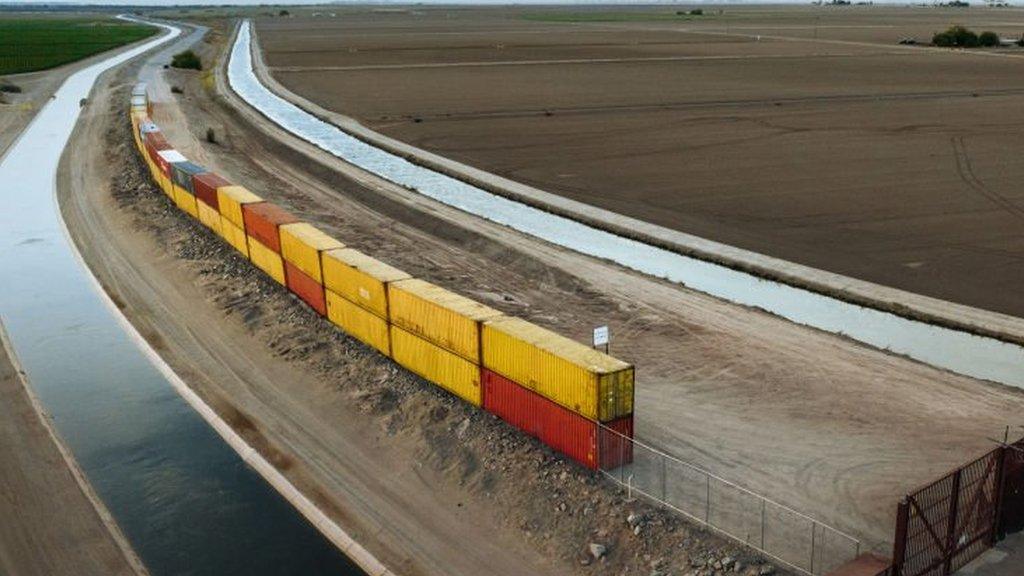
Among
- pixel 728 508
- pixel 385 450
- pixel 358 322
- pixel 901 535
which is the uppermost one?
pixel 901 535

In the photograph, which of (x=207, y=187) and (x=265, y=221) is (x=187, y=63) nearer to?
(x=207, y=187)

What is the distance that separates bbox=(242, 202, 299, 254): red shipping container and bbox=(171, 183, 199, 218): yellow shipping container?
1009 centimetres

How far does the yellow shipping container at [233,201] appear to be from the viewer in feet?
136

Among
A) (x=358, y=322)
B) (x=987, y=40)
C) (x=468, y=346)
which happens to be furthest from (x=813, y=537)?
(x=987, y=40)

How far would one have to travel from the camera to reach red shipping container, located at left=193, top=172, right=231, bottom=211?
4538cm

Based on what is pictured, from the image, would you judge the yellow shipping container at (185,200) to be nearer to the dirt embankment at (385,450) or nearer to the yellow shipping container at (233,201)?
the yellow shipping container at (233,201)

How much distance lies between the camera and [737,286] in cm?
3847

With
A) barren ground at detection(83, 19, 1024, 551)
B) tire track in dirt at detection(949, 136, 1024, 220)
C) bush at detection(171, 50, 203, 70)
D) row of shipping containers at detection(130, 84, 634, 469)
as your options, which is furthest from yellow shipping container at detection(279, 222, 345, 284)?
bush at detection(171, 50, 203, 70)

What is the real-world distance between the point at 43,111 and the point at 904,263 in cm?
9516

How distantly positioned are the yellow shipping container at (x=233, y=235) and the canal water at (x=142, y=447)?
20.6 ft

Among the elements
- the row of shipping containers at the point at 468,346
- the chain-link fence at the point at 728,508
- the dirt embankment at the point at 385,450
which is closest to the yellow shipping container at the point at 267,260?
the row of shipping containers at the point at 468,346

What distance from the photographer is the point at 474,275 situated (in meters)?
40.3

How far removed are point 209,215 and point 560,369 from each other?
2933 cm

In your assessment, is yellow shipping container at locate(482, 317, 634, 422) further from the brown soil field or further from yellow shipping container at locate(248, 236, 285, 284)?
the brown soil field
